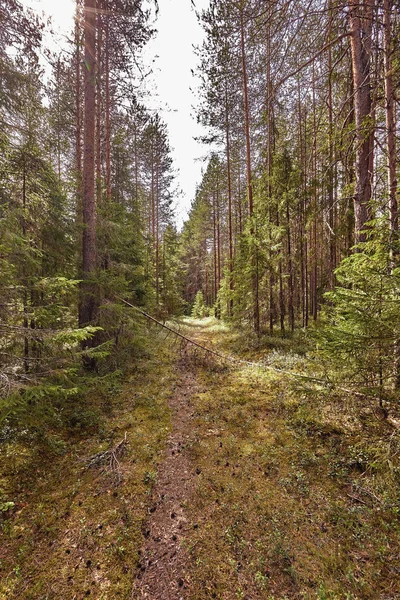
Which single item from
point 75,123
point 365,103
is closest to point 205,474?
point 365,103

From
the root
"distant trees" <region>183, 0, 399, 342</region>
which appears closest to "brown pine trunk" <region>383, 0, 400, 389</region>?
"distant trees" <region>183, 0, 399, 342</region>

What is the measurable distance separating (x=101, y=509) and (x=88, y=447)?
1500mm

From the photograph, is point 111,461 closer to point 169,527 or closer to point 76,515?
point 76,515

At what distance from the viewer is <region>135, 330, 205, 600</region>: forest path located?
2.71 m

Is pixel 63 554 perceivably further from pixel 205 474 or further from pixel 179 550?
pixel 205 474

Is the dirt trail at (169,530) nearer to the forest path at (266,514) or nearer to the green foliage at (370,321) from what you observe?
the forest path at (266,514)

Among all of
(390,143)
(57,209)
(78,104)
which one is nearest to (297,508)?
(390,143)

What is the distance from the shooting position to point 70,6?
22.6 ft

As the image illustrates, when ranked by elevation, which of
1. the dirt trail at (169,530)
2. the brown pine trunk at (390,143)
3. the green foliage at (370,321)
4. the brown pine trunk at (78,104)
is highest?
the brown pine trunk at (78,104)

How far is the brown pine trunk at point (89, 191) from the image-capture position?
7153 millimetres

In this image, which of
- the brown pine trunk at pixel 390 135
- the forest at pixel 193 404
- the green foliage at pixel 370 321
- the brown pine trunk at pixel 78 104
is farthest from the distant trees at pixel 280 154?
the brown pine trunk at pixel 78 104

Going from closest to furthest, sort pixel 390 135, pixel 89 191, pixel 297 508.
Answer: pixel 297 508 → pixel 390 135 → pixel 89 191

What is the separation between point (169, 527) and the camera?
11.1 feet

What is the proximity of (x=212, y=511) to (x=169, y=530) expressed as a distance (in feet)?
2.20
